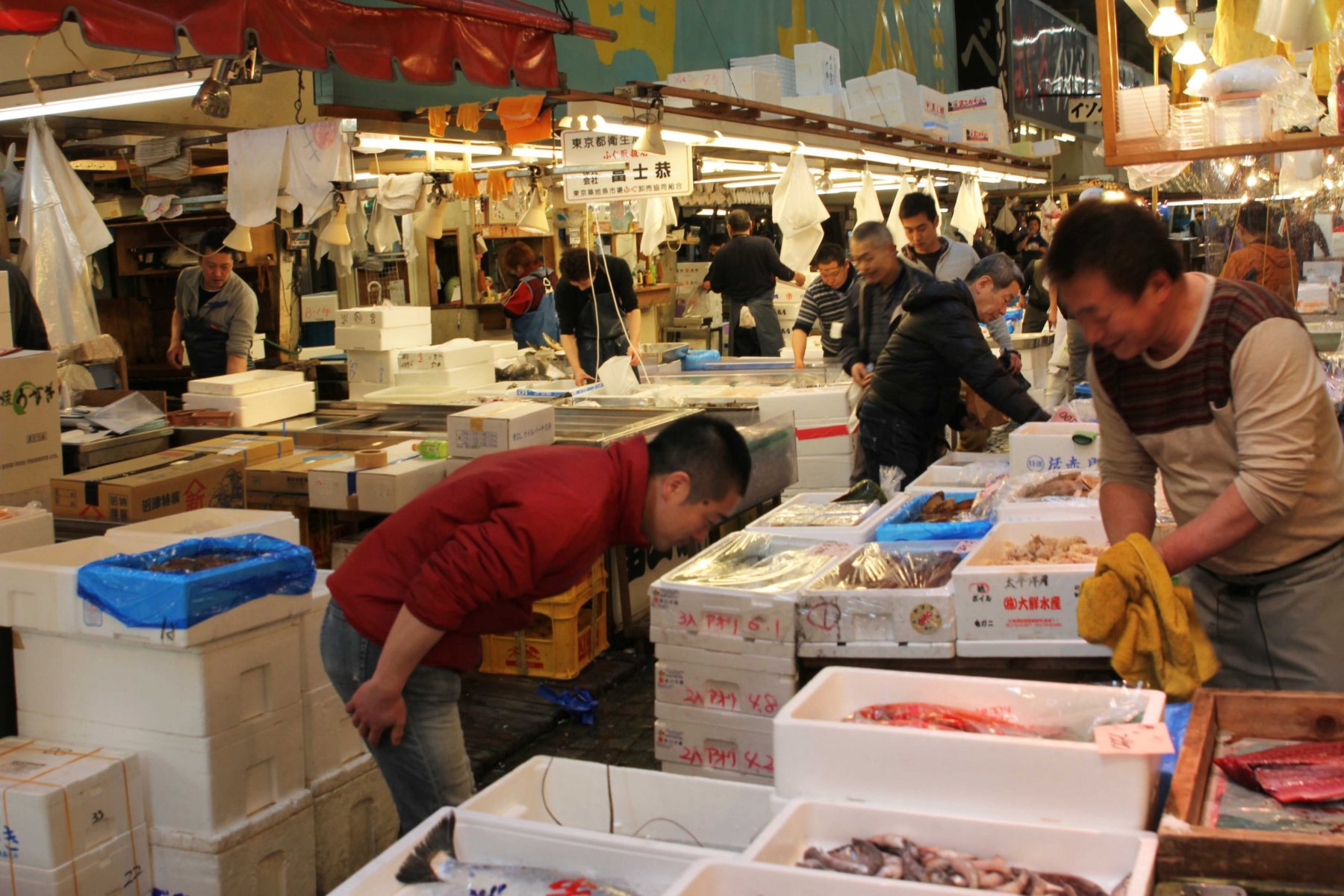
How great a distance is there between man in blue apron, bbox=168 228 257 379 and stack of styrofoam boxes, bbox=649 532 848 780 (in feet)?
17.8

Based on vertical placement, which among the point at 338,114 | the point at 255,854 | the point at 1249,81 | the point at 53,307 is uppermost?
the point at 338,114

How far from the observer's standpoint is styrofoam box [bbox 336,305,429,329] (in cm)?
823

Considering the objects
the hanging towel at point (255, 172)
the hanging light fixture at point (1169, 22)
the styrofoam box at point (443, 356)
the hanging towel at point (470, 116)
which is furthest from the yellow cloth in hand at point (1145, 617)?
the styrofoam box at point (443, 356)

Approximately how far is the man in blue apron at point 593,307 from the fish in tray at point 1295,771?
7031mm

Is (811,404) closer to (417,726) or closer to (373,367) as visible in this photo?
(373,367)

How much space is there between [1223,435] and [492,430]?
12.3ft

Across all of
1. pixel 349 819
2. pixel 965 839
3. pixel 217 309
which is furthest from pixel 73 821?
pixel 217 309

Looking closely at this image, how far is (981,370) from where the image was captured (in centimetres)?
580

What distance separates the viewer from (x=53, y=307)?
20.4 ft

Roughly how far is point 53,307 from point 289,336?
462cm

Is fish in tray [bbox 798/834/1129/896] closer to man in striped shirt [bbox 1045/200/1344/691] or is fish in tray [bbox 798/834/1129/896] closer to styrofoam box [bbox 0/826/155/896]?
man in striped shirt [bbox 1045/200/1344/691]

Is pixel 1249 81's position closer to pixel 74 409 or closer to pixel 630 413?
pixel 630 413

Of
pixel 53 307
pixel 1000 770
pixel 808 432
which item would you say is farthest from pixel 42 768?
pixel 808 432

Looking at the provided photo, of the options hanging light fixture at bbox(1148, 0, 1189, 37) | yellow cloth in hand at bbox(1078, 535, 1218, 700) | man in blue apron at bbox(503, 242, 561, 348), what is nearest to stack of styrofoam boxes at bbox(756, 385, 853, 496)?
hanging light fixture at bbox(1148, 0, 1189, 37)
